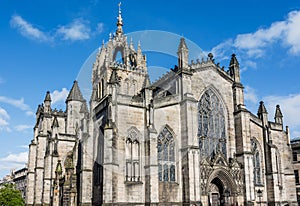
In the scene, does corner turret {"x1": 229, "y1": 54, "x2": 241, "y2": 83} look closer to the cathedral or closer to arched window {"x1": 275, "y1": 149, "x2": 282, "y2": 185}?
the cathedral

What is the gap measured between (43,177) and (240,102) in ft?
85.0

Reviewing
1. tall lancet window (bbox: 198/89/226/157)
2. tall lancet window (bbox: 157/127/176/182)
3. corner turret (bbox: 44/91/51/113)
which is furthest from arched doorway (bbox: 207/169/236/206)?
corner turret (bbox: 44/91/51/113)

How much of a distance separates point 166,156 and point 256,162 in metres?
11.9

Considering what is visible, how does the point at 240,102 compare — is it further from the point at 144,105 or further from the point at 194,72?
the point at 144,105

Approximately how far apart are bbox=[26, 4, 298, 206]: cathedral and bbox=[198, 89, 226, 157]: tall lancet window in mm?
102

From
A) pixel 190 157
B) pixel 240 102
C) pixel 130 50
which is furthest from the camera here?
pixel 130 50

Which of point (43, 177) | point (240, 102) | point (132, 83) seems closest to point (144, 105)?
point (240, 102)

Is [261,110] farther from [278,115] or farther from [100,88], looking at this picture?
[100,88]

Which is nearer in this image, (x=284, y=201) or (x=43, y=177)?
(x=284, y=201)

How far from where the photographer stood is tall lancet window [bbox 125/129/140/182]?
95.0ft

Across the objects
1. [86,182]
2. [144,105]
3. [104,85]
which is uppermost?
[104,85]

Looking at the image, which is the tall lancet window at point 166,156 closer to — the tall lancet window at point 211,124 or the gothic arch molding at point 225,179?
the tall lancet window at point 211,124

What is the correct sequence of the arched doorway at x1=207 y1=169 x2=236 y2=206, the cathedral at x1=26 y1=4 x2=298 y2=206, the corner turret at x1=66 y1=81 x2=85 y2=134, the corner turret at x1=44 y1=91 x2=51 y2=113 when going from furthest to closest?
the corner turret at x1=44 y1=91 x2=51 y2=113 < the corner turret at x1=66 y1=81 x2=85 y2=134 < the arched doorway at x1=207 y1=169 x2=236 y2=206 < the cathedral at x1=26 y1=4 x2=298 y2=206

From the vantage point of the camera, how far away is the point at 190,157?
29.6 meters
